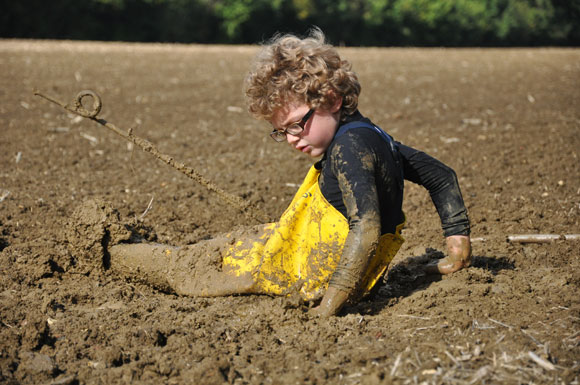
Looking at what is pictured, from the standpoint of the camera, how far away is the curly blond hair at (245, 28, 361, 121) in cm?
305

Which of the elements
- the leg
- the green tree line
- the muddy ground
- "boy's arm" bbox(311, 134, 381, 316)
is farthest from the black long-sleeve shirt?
the green tree line

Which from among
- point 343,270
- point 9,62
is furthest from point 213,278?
point 9,62

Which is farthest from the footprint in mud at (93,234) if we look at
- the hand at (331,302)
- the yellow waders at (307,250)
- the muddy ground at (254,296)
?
the hand at (331,302)

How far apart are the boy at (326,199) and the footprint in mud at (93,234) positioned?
1.91 ft

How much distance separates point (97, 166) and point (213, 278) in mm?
3225

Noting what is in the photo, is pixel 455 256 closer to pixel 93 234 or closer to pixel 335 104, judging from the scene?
pixel 335 104

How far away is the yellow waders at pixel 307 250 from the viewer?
10.4ft

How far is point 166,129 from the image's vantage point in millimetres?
8227

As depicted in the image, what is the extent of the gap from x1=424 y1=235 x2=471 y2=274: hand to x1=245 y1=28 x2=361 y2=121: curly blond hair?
1017 mm

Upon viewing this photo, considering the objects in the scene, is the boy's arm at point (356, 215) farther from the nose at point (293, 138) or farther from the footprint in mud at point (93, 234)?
the footprint in mud at point (93, 234)

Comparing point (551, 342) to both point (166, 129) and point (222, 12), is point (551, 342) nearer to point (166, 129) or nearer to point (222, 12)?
point (166, 129)

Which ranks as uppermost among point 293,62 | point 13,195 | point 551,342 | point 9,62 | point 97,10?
point 293,62

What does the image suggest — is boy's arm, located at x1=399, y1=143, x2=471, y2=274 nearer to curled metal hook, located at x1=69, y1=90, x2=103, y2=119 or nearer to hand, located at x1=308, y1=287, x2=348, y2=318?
hand, located at x1=308, y1=287, x2=348, y2=318

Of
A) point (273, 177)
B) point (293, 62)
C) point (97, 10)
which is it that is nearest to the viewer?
point (293, 62)
